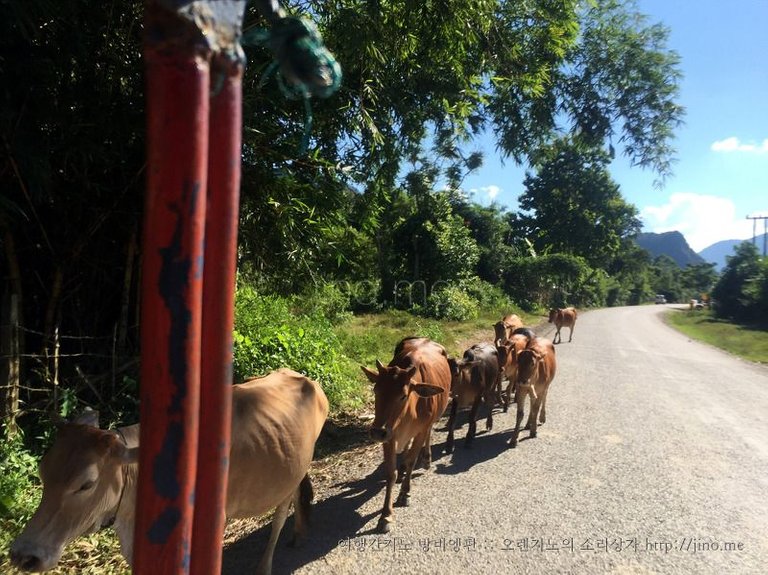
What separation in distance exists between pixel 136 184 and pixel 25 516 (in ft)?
9.50

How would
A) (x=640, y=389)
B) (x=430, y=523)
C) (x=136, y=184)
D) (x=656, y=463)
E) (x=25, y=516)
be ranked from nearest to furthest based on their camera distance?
(x=25, y=516), (x=430, y=523), (x=136, y=184), (x=656, y=463), (x=640, y=389)

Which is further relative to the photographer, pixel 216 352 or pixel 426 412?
pixel 426 412

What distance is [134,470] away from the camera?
2.65 m

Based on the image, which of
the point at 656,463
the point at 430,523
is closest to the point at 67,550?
the point at 430,523

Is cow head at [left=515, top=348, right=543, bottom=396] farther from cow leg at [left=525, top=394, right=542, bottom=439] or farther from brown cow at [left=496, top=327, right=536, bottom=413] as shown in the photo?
brown cow at [left=496, top=327, right=536, bottom=413]

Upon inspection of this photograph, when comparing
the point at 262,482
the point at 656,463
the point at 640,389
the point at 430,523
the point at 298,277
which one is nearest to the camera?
the point at 262,482

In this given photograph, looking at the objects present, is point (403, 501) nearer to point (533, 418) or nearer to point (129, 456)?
point (533, 418)

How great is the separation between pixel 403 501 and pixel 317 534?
3.25ft

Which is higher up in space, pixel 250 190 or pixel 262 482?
pixel 250 190

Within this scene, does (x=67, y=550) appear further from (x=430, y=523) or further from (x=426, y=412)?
(x=426, y=412)

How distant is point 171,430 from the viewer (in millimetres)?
853

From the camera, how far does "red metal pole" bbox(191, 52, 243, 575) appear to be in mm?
913

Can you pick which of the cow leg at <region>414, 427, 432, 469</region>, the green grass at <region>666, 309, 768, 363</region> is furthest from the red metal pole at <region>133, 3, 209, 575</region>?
the green grass at <region>666, 309, 768, 363</region>

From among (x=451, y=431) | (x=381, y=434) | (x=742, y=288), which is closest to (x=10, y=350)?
(x=381, y=434)
